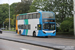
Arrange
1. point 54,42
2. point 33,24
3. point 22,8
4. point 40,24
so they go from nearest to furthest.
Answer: point 54,42 < point 40,24 < point 33,24 < point 22,8

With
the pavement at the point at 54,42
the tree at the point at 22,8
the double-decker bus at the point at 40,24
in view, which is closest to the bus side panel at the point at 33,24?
the double-decker bus at the point at 40,24

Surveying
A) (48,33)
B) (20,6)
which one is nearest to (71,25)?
(48,33)

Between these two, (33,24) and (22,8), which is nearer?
(33,24)

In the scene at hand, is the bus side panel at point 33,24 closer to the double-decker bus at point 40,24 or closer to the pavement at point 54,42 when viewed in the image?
the double-decker bus at point 40,24

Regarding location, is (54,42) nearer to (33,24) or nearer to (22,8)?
(33,24)

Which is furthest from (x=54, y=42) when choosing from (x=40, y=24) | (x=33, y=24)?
(x=33, y=24)

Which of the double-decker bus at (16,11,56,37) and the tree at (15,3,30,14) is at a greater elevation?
the tree at (15,3,30,14)

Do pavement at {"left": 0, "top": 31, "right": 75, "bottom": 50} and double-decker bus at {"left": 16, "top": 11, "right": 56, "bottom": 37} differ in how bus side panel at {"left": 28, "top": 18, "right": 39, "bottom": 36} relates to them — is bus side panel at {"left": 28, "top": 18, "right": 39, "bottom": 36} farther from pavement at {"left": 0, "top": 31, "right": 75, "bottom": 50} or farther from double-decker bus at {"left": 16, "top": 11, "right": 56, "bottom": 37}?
pavement at {"left": 0, "top": 31, "right": 75, "bottom": 50}

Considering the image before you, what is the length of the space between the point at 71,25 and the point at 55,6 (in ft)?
20.2

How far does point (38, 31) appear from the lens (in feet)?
91.1

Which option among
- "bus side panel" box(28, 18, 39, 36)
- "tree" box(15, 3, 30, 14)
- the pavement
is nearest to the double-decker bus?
"bus side panel" box(28, 18, 39, 36)

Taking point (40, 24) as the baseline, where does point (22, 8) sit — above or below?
above

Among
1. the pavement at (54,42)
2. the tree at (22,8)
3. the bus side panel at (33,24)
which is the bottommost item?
the pavement at (54,42)

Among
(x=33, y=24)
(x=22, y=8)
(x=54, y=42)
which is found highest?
(x=22, y=8)
